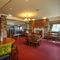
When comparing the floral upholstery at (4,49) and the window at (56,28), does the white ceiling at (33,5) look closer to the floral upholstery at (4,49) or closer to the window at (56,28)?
the floral upholstery at (4,49)

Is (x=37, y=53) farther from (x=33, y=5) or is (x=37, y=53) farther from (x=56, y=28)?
(x=56, y=28)

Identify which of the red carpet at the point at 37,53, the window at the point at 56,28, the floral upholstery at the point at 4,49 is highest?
the window at the point at 56,28

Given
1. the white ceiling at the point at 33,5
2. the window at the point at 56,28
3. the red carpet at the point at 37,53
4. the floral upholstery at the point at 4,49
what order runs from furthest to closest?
1. the window at the point at 56,28
2. the white ceiling at the point at 33,5
3. the red carpet at the point at 37,53
4. the floral upholstery at the point at 4,49

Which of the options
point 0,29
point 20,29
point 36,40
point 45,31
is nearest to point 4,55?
point 36,40

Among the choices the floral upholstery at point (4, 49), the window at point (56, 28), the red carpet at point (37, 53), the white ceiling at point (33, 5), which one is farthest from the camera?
the window at point (56, 28)

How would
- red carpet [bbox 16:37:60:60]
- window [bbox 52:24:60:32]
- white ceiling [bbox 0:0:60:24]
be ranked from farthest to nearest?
1. window [bbox 52:24:60:32]
2. white ceiling [bbox 0:0:60:24]
3. red carpet [bbox 16:37:60:60]

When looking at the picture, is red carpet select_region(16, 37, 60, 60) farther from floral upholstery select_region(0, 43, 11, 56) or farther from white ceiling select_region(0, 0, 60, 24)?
white ceiling select_region(0, 0, 60, 24)

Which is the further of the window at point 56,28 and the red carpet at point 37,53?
the window at point 56,28

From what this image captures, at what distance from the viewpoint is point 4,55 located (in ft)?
5.63

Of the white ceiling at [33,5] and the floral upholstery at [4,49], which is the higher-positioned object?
the white ceiling at [33,5]

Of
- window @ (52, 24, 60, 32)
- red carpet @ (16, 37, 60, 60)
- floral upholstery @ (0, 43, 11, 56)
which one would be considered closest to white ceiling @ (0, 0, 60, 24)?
red carpet @ (16, 37, 60, 60)

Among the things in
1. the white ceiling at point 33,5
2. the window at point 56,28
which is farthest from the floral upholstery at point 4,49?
the window at point 56,28

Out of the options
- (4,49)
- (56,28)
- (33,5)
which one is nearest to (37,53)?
(4,49)

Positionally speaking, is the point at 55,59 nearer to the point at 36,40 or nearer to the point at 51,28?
the point at 36,40
